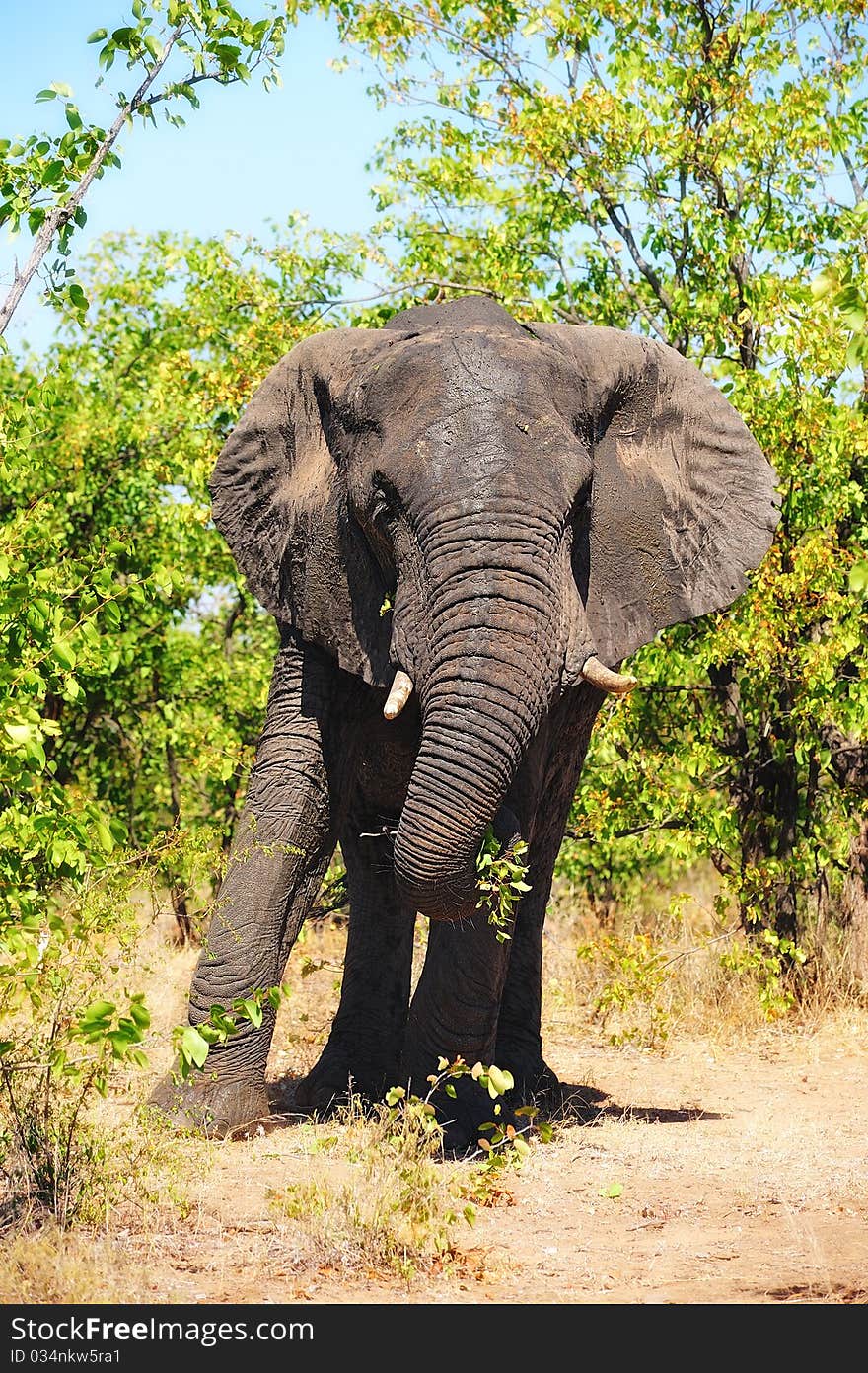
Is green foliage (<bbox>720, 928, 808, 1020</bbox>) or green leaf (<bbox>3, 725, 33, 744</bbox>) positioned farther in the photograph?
green foliage (<bbox>720, 928, 808, 1020</bbox>)

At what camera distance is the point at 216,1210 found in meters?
5.50

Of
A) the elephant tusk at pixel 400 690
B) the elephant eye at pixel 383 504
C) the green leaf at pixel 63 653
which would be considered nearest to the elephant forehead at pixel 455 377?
the elephant eye at pixel 383 504

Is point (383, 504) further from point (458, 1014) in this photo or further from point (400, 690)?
point (458, 1014)

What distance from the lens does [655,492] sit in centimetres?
726

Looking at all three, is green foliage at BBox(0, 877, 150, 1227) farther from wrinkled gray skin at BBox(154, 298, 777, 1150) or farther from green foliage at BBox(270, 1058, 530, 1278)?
wrinkled gray skin at BBox(154, 298, 777, 1150)

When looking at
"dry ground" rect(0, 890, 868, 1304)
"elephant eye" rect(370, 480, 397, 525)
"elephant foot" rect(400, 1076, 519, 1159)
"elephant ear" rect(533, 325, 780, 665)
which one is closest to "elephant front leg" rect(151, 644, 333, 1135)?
"dry ground" rect(0, 890, 868, 1304)

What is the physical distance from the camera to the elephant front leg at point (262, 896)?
21.8 ft

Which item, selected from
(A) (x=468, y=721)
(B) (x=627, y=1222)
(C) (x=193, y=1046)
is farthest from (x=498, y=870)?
(C) (x=193, y=1046)

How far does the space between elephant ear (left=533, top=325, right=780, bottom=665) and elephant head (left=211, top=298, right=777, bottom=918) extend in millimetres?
10

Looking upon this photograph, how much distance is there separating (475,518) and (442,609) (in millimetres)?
336

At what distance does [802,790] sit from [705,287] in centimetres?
336

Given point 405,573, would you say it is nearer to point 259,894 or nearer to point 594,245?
point 259,894

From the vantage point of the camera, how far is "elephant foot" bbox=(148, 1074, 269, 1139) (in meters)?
6.51
